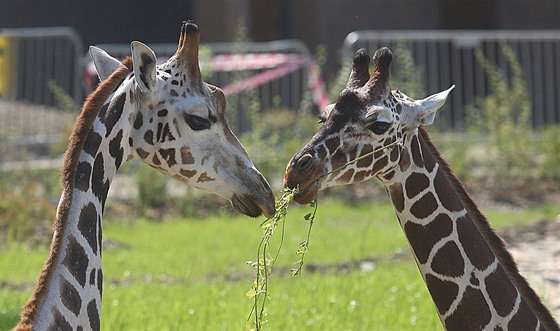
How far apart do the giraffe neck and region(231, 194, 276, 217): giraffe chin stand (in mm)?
722

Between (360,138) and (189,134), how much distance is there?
0.85 meters

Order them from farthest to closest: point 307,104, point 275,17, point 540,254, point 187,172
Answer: point 275,17
point 307,104
point 540,254
point 187,172

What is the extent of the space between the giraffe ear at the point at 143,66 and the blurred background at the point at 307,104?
531 cm

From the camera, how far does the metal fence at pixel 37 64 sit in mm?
15484

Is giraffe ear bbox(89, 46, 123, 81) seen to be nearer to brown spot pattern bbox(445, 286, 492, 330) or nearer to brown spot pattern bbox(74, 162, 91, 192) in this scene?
brown spot pattern bbox(74, 162, 91, 192)

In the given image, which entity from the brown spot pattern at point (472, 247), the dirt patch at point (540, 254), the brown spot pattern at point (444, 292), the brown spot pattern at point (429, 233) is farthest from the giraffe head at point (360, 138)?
the dirt patch at point (540, 254)

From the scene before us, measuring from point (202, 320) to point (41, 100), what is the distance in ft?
33.0

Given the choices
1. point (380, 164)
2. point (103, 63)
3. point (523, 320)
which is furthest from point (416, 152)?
point (103, 63)

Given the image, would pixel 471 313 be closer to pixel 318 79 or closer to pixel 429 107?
pixel 429 107

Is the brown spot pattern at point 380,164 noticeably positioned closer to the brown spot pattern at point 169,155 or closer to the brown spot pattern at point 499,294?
the brown spot pattern at point 499,294

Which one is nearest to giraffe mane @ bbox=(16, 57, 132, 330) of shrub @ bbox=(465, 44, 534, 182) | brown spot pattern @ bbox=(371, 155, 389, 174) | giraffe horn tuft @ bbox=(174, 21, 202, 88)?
giraffe horn tuft @ bbox=(174, 21, 202, 88)

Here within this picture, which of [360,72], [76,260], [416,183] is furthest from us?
[360,72]

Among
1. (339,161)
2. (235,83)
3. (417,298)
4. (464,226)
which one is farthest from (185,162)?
(235,83)

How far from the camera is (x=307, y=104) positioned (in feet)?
49.1
